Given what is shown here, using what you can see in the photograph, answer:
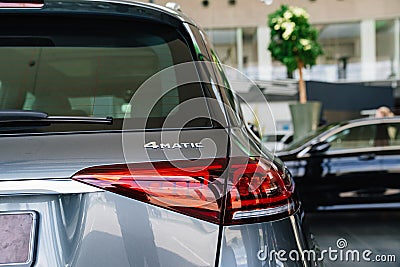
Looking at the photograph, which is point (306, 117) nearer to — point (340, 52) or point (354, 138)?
point (354, 138)

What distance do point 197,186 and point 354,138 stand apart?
4653 millimetres

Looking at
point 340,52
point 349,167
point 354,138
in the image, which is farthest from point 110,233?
point 340,52

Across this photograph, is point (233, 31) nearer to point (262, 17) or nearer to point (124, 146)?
point (262, 17)

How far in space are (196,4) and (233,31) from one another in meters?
1.63

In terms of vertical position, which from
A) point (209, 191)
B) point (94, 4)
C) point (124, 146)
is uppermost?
point (94, 4)

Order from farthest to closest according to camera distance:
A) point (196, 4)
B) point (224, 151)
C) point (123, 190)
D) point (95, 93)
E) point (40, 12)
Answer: point (196, 4) → point (95, 93) → point (40, 12) → point (224, 151) → point (123, 190)

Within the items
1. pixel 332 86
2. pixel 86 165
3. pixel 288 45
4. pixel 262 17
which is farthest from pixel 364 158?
pixel 262 17

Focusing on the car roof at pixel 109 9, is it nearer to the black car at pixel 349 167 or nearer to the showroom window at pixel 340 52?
the black car at pixel 349 167

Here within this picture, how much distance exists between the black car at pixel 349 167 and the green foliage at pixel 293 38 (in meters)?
3.34

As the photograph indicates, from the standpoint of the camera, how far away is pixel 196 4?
16.5 metres

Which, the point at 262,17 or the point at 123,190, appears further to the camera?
the point at 262,17

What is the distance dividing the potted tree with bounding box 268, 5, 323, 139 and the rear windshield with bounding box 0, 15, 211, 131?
6.61m

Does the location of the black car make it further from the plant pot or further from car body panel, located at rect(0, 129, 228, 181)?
car body panel, located at rect(0, 129, 228, 181)

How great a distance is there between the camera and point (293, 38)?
28.3 feet
